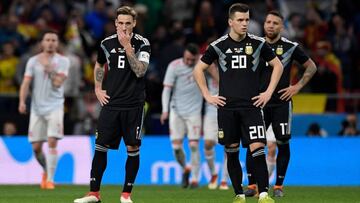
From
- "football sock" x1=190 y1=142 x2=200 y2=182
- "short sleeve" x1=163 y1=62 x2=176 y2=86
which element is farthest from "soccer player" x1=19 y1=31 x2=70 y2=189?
"football sock" x1=190 y1=142 x2=200 y2=182

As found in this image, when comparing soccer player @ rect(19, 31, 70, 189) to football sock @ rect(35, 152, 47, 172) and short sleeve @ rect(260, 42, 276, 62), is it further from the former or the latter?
short sleeve @ rect(260, 42, 276, 62)

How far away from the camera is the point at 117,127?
14914 mm

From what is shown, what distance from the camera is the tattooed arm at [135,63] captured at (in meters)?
14.5

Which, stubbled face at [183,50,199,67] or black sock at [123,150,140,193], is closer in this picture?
black sock at [123,150,140,193]

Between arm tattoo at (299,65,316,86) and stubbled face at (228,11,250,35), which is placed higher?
stubbled face at (228,11,250,35)

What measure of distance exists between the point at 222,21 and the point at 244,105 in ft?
42.6

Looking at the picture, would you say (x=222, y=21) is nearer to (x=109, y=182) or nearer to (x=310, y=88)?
(x=310, y=88)

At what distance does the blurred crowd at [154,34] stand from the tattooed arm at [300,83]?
723cm

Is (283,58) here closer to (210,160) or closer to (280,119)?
A: (280,119)

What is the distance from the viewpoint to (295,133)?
79.6 feet

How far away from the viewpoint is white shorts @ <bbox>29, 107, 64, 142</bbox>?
66.5 feet

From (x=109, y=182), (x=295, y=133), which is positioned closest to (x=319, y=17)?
(x=295, y=133)

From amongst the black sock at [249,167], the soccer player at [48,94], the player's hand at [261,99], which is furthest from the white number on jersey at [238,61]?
the soccer player at [48,94]

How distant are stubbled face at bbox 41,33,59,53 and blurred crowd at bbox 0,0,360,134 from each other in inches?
151
